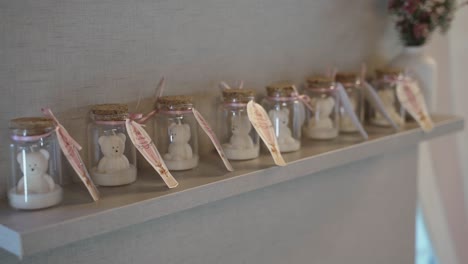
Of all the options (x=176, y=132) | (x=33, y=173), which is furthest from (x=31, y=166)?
(x=176, y=132)

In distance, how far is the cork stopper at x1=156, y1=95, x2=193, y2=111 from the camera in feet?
3.19

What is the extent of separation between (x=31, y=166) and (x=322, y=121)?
63 centimetres

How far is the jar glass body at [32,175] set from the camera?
80 centimetres

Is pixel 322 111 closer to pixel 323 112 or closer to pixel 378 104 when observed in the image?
pixel 323 112

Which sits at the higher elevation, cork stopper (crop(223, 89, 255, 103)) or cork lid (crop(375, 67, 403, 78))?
cork lid (crop(375, 67, 403, 78))

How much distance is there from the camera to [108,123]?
90 centimetres

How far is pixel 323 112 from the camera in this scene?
48.5 inches

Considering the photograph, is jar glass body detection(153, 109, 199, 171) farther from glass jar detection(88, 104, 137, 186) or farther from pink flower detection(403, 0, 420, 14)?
pink flower detection(403, 0, 420, 14)

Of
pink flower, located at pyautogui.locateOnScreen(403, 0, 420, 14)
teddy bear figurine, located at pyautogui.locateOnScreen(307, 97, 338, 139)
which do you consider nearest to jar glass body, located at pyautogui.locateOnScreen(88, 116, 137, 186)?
teddy bear figurine, located at pyautogui.locateOnScreen(307, 97, 338, 139)

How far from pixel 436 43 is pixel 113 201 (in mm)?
1297

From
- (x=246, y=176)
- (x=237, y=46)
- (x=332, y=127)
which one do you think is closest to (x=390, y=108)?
(x=332, y=127)

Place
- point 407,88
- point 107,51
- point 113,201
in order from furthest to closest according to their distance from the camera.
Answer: point 407,88, point 107,51, point 113,201

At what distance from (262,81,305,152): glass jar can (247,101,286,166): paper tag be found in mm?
89

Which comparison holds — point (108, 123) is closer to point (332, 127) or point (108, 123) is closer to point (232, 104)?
point (232, 104)
